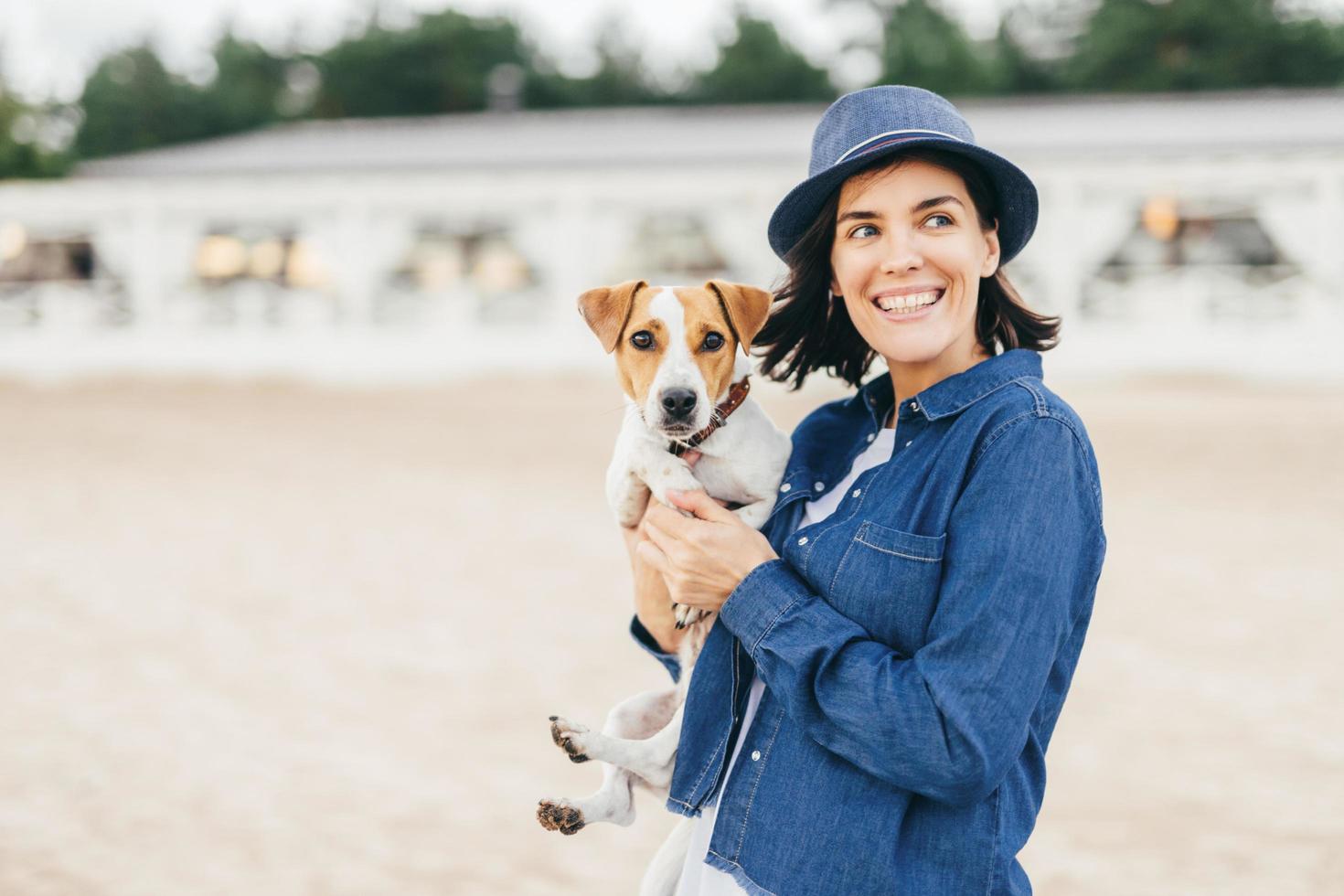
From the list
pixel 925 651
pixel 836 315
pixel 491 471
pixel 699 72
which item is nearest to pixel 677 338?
→ pixel 836 315

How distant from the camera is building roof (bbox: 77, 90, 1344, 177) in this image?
74.3 feet

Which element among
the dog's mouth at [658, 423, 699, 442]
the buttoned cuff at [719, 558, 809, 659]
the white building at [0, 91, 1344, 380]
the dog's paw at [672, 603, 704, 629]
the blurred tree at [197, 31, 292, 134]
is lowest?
the dog's paw at [672, 603, 704, 629]

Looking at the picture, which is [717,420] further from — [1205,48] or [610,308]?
[1205,48]

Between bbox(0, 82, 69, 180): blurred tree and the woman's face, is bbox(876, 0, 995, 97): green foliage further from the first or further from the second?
Answer: the woman's face

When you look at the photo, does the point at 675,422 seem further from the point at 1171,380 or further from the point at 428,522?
the point at 1171,380

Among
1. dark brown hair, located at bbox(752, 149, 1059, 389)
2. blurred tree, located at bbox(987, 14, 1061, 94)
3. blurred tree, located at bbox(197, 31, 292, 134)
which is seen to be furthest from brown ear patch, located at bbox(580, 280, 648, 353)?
blurred tree, located at bbox(197, 31, 292, 134)

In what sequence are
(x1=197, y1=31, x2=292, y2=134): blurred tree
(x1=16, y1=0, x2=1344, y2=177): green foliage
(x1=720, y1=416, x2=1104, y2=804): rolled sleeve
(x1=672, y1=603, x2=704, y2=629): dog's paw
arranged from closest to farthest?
(x1=720, y1=416, x2=1104, y2=804): rolled sleeve
(x1=672, y1=603, x2=704, y2=629): dog's paw
(x1=16, y1=0, x2=1344, y2=177): green foliage
(x1=197, y1=31, x2=292, y2=134): blurred tree

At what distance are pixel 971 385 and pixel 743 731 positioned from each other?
705mm

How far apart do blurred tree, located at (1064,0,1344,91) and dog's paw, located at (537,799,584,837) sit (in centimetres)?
4707

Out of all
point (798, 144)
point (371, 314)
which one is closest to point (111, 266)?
point (371, 314)

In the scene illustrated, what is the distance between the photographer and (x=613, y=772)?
2.35 meters

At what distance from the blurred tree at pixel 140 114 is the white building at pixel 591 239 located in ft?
82.3

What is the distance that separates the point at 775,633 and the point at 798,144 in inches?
923

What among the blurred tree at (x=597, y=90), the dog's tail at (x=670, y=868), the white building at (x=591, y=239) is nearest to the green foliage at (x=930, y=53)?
the blurred tree at (x=597, y=90)
